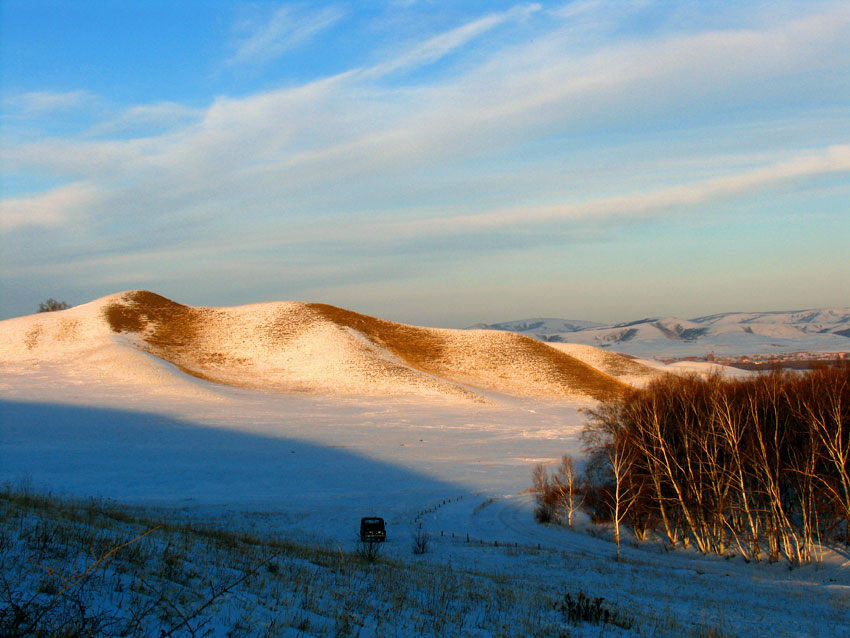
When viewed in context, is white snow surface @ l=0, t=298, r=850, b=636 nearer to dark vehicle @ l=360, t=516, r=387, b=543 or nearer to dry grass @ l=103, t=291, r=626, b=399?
dark vehicle @ l=360, t=516, r=387, b=543

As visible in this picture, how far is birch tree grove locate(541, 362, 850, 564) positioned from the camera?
28.1 meters

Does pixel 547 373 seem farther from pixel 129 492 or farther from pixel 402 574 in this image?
pixel 402 574

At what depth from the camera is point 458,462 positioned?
50812mm

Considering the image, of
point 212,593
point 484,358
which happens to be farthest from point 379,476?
point 484,358

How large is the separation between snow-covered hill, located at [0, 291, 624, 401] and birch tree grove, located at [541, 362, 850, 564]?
1946 inches

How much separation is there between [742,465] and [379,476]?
24.2m

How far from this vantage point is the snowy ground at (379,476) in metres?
17.9

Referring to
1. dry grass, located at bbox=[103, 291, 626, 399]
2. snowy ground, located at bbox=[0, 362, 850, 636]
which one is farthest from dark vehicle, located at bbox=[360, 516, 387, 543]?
Result: dry grass, located at bbox=[103, 291, 626, 399]

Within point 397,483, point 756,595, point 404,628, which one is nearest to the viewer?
point 404,628

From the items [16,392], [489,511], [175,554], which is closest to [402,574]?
[175,554]

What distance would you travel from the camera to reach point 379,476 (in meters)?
45.1

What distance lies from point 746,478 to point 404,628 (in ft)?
103

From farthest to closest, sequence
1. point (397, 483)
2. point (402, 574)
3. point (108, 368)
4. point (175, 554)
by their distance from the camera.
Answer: point (108, 368) < point (397, 483) < point (402, 574) < point (175, 554)

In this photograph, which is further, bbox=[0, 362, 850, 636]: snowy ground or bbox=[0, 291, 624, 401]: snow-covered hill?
bbox=[0, 291, 624, 401]: snow-covered hill
